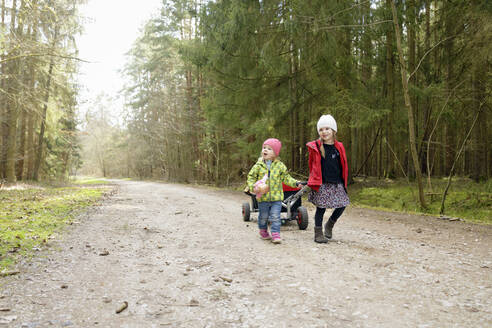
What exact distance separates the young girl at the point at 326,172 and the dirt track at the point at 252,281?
596 mm

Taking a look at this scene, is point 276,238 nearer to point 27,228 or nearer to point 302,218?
point 302,218

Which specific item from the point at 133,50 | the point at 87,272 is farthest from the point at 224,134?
the point at 133,50

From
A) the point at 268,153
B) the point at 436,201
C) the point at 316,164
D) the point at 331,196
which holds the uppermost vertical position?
the point at 268,153

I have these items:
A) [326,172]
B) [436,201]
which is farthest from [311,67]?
[326,172]

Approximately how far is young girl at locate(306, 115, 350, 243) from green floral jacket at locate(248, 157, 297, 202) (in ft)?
1.46

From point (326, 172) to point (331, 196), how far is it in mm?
381

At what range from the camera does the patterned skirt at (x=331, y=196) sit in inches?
199

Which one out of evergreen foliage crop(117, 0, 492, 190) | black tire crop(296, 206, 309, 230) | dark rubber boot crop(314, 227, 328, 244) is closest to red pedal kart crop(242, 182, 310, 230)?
black tire crop(296, 206, 309, 230)

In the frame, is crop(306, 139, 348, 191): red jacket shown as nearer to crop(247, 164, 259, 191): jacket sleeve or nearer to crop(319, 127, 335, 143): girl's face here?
crop(319, 127, 335, 143): girl's face

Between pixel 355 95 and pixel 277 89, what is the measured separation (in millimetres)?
3179

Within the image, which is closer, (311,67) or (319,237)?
(319,237)

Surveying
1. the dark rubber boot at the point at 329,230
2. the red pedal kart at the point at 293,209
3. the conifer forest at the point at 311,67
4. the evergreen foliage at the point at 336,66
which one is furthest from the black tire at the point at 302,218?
the evergreen foliage at the point at 336,66

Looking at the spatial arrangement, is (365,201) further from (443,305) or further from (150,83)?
(150,83)

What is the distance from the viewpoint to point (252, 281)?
11.3 ft
